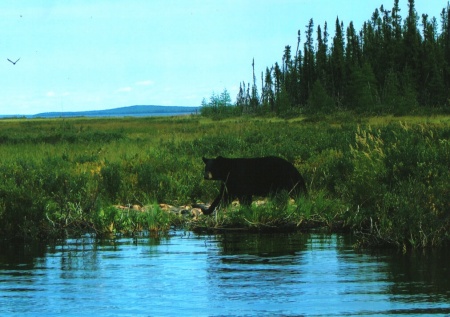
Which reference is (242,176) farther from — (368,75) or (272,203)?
(368,75)

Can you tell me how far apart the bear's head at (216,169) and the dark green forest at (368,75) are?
52.1 meters

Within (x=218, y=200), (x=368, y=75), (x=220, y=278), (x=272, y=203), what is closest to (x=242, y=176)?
(x=218, y=200)

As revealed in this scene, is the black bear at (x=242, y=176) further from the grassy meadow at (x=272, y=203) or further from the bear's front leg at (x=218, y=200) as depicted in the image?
the grassy meadow at (x=272, y=203)

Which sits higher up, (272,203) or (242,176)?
(242,176)

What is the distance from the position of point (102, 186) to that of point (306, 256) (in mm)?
6843

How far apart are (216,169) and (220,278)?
4.85m

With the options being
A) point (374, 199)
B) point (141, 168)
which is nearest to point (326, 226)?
point (374, 199)

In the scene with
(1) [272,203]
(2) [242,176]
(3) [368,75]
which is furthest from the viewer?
(3) [368,75]

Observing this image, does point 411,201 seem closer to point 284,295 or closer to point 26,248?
point 284,295

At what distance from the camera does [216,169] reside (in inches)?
560

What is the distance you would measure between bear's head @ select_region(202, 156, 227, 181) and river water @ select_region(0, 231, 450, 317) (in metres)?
1.64

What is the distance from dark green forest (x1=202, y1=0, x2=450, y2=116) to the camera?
88500 mm

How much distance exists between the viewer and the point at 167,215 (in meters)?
14.0

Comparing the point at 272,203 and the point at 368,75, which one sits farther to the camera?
the point at 368,75
